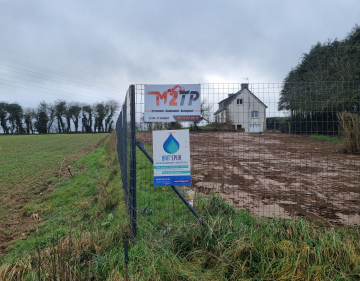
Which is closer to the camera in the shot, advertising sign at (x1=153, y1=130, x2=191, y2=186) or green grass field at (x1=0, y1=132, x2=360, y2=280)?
green grass field at (x1=0, y1=132, x2=360, y2=280)

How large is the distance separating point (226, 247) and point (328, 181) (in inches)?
242

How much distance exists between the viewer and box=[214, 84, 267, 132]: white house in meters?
4.23

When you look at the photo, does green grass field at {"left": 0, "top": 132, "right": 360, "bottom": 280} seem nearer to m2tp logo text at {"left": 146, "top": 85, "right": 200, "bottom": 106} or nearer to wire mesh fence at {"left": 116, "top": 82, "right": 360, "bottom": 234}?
wire mesh fence at {"left": 116, "top": 82, "right": 360, "bottom": 234}

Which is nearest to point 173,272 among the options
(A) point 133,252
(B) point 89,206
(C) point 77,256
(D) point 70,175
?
(A) point 133,252

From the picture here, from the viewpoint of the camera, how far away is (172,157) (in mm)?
3783

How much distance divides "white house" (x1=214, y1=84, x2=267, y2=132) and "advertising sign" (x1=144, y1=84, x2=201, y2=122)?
23.2 inches

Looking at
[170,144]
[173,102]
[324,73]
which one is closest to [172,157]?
[170,144]

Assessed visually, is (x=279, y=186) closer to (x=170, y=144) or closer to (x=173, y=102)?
(x=170, y=144)

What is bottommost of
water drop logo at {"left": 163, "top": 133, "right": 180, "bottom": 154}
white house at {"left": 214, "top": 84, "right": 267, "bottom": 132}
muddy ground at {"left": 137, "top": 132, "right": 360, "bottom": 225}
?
muddy ground at {"left": 137, "top": 132, "right": 360, "bottom": 225}

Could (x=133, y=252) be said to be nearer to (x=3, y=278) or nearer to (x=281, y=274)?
(x=3, y=278)

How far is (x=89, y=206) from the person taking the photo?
6.02 meters

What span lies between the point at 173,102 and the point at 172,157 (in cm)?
77

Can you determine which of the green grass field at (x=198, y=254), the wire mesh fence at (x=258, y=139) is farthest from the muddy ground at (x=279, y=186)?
the green grass field at (x=198, y=254)

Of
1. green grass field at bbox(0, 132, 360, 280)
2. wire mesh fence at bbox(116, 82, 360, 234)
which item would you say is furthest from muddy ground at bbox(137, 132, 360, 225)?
green grass field at bbox(0, 132, 360, 280)
